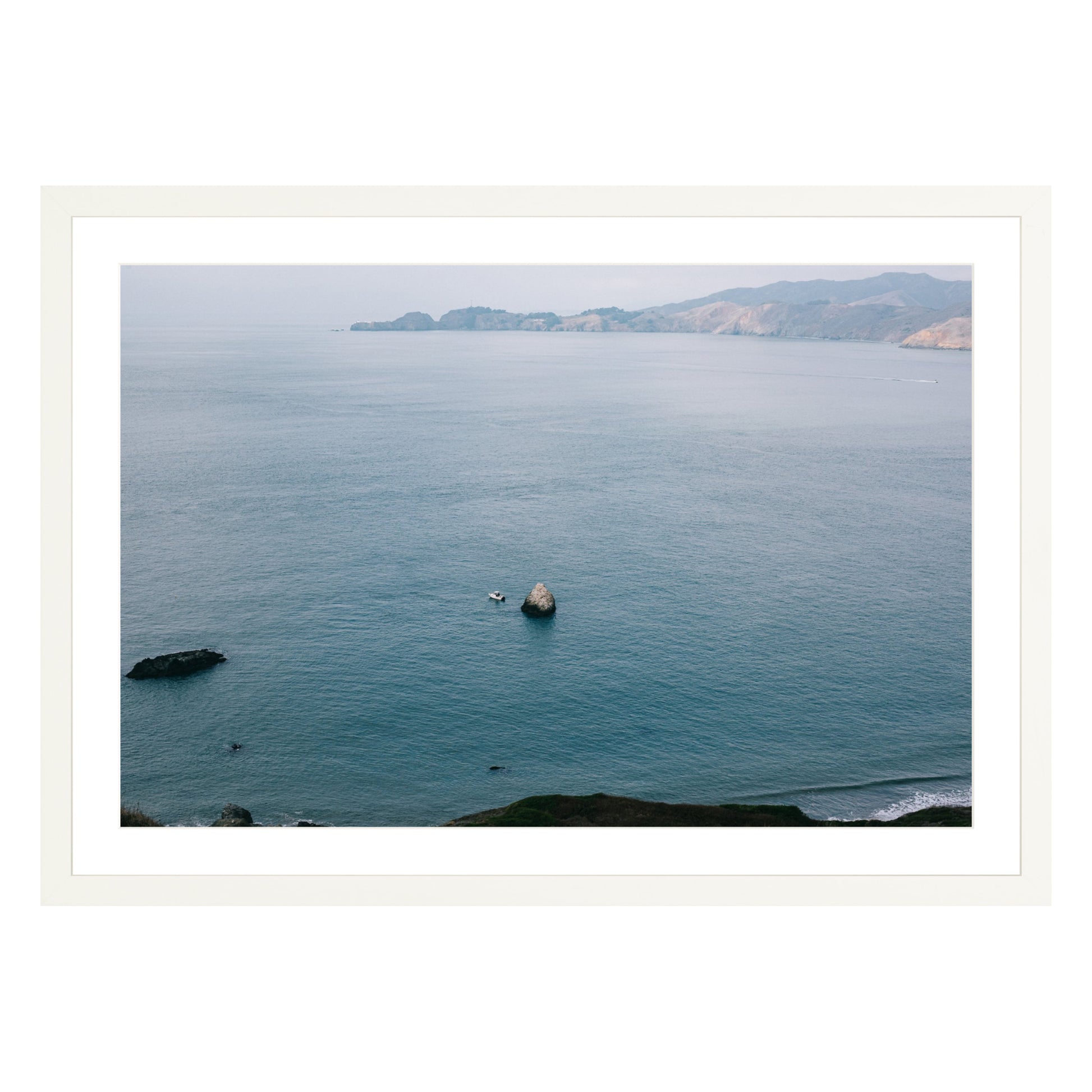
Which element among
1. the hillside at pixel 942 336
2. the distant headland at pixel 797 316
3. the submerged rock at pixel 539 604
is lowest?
the submerged rock at pixel 539 604

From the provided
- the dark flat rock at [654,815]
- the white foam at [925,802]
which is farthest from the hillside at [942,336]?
the dark flat rock at [654,815]

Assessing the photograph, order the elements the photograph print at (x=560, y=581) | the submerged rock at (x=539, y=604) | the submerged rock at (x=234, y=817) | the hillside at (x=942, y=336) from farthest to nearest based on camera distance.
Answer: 1. the hillside at (x=942, y=336)
2. the submerged rock at (x=539, y=604)
3. the photograph print at (x=560, y=581)
4. the submerged rock at (x=234, y=817)

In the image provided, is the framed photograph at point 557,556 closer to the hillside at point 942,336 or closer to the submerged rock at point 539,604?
the submerged rock at point 539,604

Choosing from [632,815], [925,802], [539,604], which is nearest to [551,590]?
[539,604]

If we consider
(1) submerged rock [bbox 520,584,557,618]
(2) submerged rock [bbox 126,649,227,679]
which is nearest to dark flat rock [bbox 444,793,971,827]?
(2) submerged rock [bbox 126,649,227,679]
